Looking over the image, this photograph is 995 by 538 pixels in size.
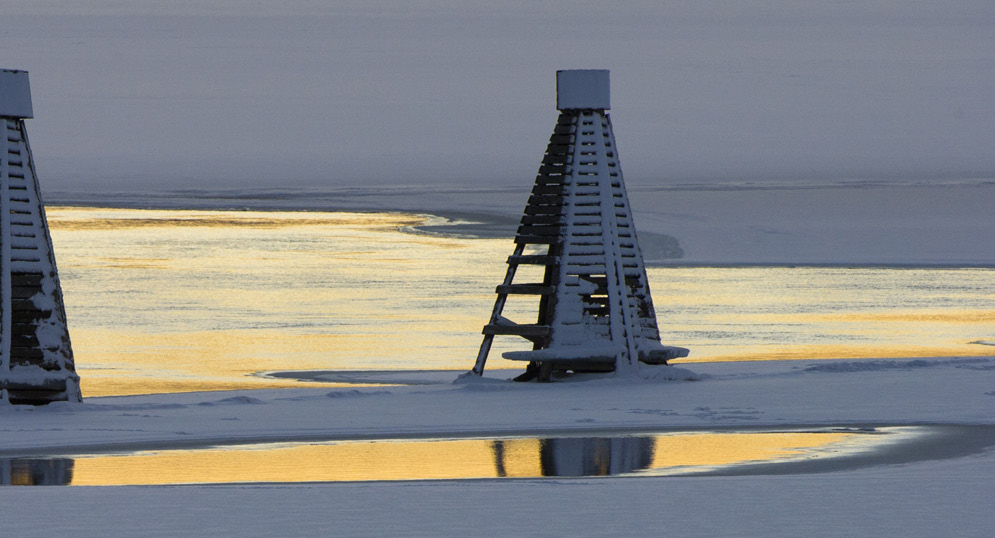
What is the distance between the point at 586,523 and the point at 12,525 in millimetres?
4271

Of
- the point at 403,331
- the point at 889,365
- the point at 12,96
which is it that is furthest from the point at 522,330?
the point at 12,96

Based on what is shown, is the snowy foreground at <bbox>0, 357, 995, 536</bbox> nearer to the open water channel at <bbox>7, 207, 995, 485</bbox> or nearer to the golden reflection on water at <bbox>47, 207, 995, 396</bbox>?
the open water channel at <bbox>7, 207, 995, 485</bbox>

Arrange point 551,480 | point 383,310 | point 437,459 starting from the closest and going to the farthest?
point 551,480, point 437,459, point 383,310

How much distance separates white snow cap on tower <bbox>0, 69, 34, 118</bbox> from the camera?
19750mm

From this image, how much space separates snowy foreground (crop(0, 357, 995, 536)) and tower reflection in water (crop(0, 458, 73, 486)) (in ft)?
2.03

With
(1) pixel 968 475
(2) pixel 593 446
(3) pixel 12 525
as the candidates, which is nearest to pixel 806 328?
(2) pixel 593 446

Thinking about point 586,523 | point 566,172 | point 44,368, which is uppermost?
point 566,172

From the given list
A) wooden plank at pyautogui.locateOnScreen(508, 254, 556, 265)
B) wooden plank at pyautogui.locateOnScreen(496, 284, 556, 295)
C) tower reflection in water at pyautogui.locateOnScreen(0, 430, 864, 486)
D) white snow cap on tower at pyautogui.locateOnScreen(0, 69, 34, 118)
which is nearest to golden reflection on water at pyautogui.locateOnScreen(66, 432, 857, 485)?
tower reflection in water at pyautogui.locateOnScreen(0, 430, 864, 486)

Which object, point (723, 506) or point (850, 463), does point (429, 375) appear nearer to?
point (850, 463)

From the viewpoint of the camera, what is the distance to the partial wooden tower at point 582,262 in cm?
2217

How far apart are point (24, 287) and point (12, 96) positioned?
2.51m

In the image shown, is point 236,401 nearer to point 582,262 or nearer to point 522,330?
point 522,330

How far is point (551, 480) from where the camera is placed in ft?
44.5

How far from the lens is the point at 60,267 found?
4184cm
